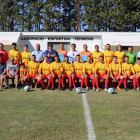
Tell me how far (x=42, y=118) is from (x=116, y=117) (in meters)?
1.52

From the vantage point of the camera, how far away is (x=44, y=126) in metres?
3.56

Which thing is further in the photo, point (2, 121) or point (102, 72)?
point (102, 72)

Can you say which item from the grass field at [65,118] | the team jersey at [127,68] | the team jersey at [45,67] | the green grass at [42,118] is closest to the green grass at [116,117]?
the grass field at [65,118]

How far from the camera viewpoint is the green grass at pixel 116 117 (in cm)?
320

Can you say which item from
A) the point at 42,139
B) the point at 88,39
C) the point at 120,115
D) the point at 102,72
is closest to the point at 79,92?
the point at 102,72

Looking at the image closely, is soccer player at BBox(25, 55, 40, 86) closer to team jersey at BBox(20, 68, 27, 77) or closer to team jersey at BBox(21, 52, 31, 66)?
team jersey at BBox(20, 68, 27, 77)

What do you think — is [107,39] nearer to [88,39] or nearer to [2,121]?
[88,39]

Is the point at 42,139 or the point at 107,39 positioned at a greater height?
the point at 107,39

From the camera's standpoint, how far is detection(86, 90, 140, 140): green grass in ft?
10.5

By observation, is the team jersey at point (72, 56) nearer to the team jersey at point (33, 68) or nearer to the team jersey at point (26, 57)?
the team jersey at point (33, 68)

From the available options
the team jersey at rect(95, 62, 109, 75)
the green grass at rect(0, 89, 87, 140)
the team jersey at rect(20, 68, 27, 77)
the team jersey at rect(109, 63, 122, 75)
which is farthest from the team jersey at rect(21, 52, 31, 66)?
the team jersey at rect(109, 63, 122, 75)

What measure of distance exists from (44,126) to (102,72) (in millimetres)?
4519

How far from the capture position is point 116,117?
4074 millimetres

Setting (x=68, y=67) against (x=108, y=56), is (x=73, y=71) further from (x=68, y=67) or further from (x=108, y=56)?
(x=108, y=56)
